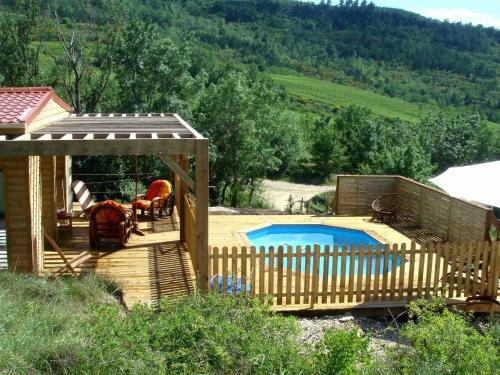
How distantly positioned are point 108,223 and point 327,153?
2789 centimetres

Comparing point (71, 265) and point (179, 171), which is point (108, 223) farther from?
point (179, 171)

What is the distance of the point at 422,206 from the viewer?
13992mm

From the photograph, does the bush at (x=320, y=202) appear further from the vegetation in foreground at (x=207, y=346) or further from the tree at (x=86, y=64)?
the vegetation in foreground at (x=207, y=346)

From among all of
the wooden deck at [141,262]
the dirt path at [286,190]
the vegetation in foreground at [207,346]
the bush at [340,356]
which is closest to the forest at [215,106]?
the dirt path at [286,190]

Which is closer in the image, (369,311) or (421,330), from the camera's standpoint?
(421,330)

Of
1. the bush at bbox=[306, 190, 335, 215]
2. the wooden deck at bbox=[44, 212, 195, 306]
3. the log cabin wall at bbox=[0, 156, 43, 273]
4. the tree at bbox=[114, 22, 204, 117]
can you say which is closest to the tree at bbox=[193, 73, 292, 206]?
the tree at bbox=[114, 22, 204, 117]

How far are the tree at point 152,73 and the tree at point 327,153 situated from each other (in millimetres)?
16775

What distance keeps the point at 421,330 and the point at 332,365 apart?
3.07ft

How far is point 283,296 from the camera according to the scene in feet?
27.3

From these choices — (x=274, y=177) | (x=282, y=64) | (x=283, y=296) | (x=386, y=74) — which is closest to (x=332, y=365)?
(x=283, y=296)

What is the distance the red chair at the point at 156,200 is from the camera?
12.8 m

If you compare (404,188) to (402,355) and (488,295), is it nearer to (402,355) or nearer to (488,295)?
(488,295)

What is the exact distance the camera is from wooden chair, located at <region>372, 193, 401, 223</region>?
1470cm

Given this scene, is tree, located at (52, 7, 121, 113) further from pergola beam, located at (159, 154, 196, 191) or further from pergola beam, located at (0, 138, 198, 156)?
pergola beam, located at (0, 138, 198, 156)
